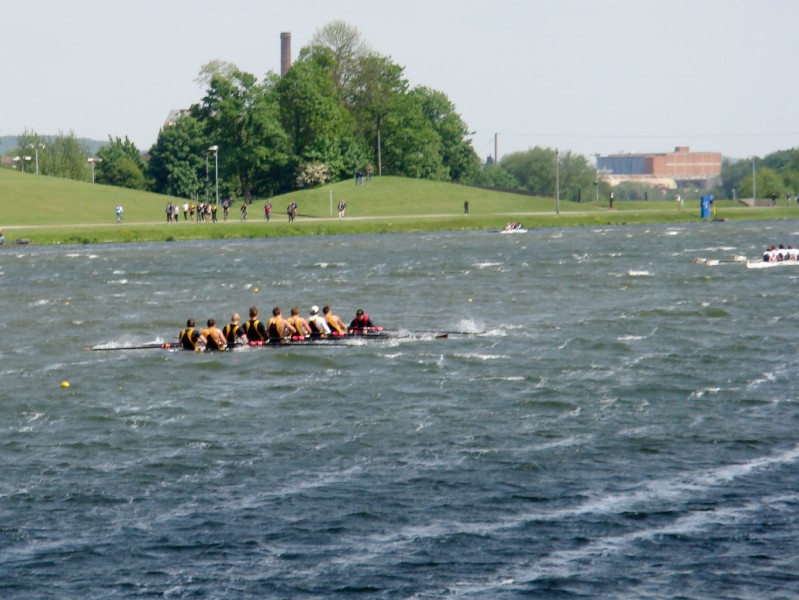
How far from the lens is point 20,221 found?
399ft

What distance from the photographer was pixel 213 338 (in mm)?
42094

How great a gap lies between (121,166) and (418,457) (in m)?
154

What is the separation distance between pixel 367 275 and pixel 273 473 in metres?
46.9

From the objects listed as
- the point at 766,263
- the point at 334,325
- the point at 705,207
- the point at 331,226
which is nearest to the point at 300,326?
the point at 334,325

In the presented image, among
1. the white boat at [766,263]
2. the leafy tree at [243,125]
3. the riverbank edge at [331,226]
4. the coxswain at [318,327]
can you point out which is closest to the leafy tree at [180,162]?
the leafy tree at [243,125]

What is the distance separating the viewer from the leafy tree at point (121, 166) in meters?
176

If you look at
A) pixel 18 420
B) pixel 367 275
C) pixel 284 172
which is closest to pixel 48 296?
pixel 367 275

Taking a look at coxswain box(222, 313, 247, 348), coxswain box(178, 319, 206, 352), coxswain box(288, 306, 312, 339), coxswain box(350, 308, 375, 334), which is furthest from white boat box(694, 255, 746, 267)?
coxswain box(178, 319, 206, 352)

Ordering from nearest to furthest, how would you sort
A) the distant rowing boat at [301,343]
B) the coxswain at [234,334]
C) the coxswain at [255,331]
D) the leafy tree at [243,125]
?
the coxswain at [234,334]
the coxswain at [255,331]
the distant rowing boat at [301,343]
the leafy tree at [243,125]

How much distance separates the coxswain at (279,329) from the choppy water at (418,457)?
1.14 meters

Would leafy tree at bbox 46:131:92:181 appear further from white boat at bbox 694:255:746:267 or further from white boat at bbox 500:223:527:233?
white boat at bbox 694:255:746:267

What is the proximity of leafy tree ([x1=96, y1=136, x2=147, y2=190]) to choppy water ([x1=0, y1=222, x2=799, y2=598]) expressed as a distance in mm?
121123

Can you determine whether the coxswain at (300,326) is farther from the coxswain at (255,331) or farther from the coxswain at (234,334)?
the coxswain at (234,334)

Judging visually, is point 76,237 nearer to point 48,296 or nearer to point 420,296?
point 48,296
